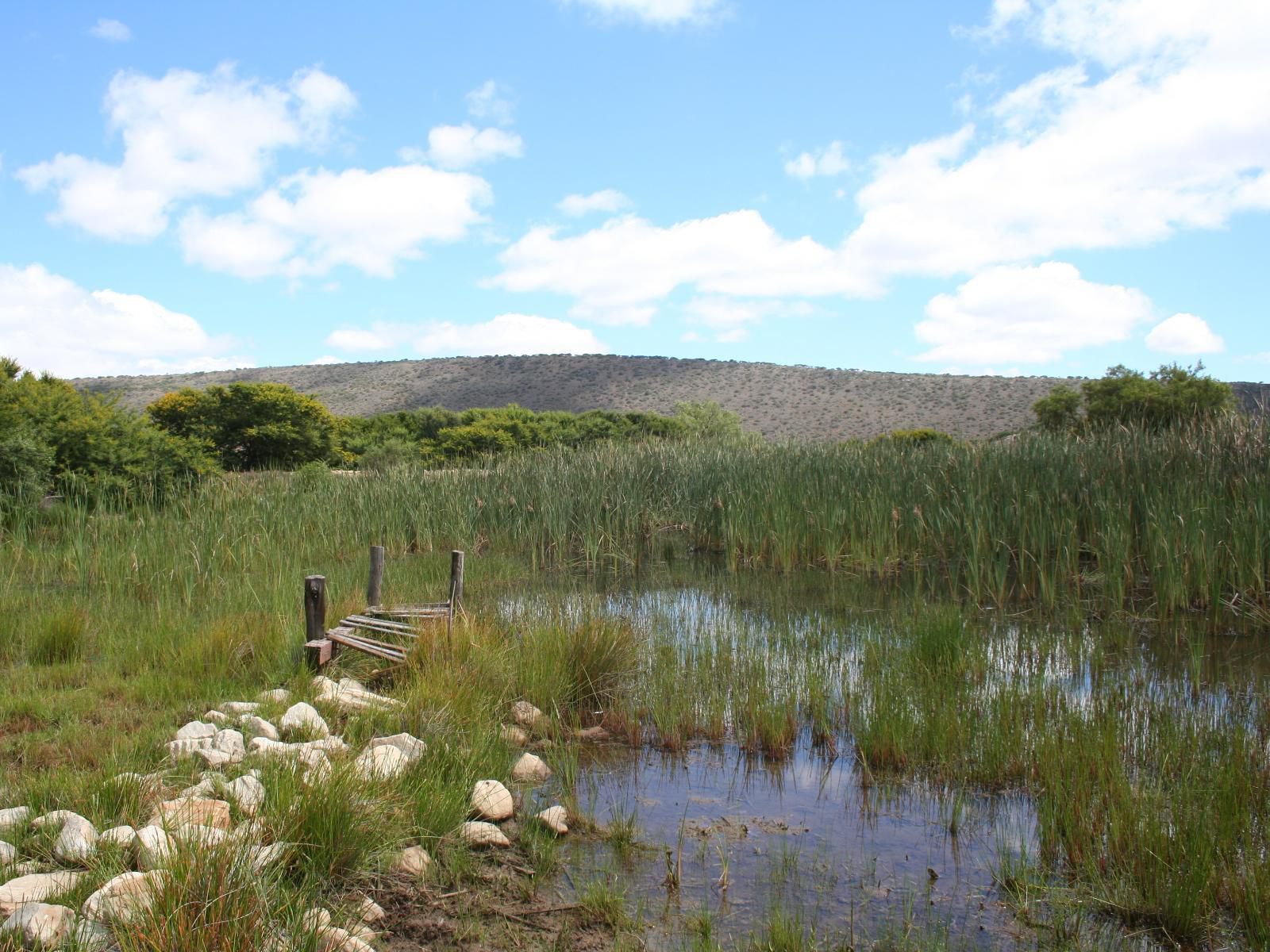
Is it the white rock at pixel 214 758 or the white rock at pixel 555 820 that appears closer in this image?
the white rock at pixel 555 820

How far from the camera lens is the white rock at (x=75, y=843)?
109 inches

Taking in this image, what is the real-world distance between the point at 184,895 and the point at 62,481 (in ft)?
33.6

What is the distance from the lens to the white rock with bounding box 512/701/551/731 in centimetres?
475

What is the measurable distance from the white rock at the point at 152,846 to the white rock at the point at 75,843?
142 millimetres

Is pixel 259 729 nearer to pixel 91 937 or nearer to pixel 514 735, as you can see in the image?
pixel 514 735

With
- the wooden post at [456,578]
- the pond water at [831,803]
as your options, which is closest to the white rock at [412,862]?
the pond water at [831,803]

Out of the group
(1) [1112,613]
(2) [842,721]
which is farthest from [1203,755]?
(1) [1112,613]

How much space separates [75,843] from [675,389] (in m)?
46.4

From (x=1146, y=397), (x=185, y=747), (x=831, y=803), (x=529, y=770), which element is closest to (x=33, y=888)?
(x=185, y=747)

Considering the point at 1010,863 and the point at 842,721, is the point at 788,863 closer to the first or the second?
the point at 1010,863

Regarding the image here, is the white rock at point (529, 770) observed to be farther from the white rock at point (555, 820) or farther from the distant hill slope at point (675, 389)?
the distant hill slope at point (675, 389)

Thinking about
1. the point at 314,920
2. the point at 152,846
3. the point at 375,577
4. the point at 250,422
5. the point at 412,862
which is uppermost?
the point at 250,422

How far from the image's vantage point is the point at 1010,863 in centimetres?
314

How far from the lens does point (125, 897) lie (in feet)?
8.07
